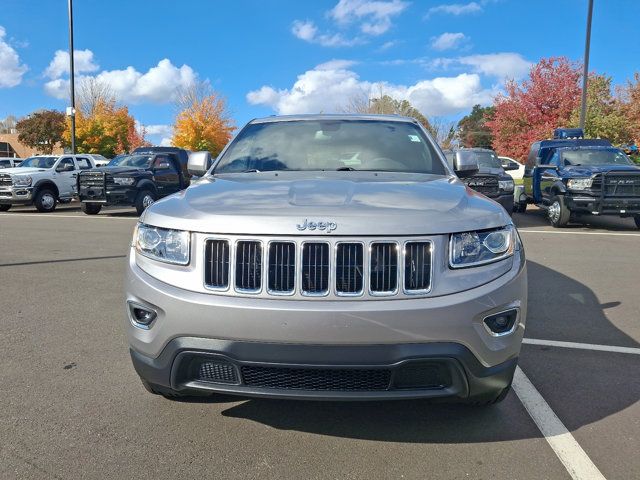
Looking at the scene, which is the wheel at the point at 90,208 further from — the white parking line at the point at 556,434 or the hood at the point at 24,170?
the white parking line at the point at 556,434

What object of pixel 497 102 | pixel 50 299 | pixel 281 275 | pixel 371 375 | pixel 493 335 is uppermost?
pixel 497 102

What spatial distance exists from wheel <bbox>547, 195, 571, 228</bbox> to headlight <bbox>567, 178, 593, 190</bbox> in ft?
1.25

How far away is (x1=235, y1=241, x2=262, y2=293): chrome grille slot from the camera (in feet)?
8.48

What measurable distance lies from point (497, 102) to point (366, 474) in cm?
3289

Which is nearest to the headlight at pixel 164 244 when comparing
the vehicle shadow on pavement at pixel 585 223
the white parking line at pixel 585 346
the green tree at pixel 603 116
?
the white parking line at pixel 585 346

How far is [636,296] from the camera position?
6.28 meters

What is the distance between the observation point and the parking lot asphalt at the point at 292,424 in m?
2.67

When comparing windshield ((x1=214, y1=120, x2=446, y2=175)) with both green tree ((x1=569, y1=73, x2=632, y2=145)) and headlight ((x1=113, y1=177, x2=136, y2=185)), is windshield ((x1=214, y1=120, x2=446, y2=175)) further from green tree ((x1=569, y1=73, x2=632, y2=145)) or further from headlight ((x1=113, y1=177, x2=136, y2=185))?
green tree ((x1=569, y1=73, x2=632, y2=145))

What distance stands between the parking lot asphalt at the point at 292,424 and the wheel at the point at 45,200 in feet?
45.9

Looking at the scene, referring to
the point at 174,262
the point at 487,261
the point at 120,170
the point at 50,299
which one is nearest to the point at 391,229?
the point at 487,261

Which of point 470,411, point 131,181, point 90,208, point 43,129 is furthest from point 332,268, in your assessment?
point 43,129

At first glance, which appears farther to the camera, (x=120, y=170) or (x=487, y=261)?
(x=120, y=170)

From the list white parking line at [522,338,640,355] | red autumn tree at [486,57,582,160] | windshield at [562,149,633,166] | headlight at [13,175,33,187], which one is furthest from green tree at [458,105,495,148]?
white parking line at [522,338,640,355]

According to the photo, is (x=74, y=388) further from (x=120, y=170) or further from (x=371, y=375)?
(x=120, y=170)
